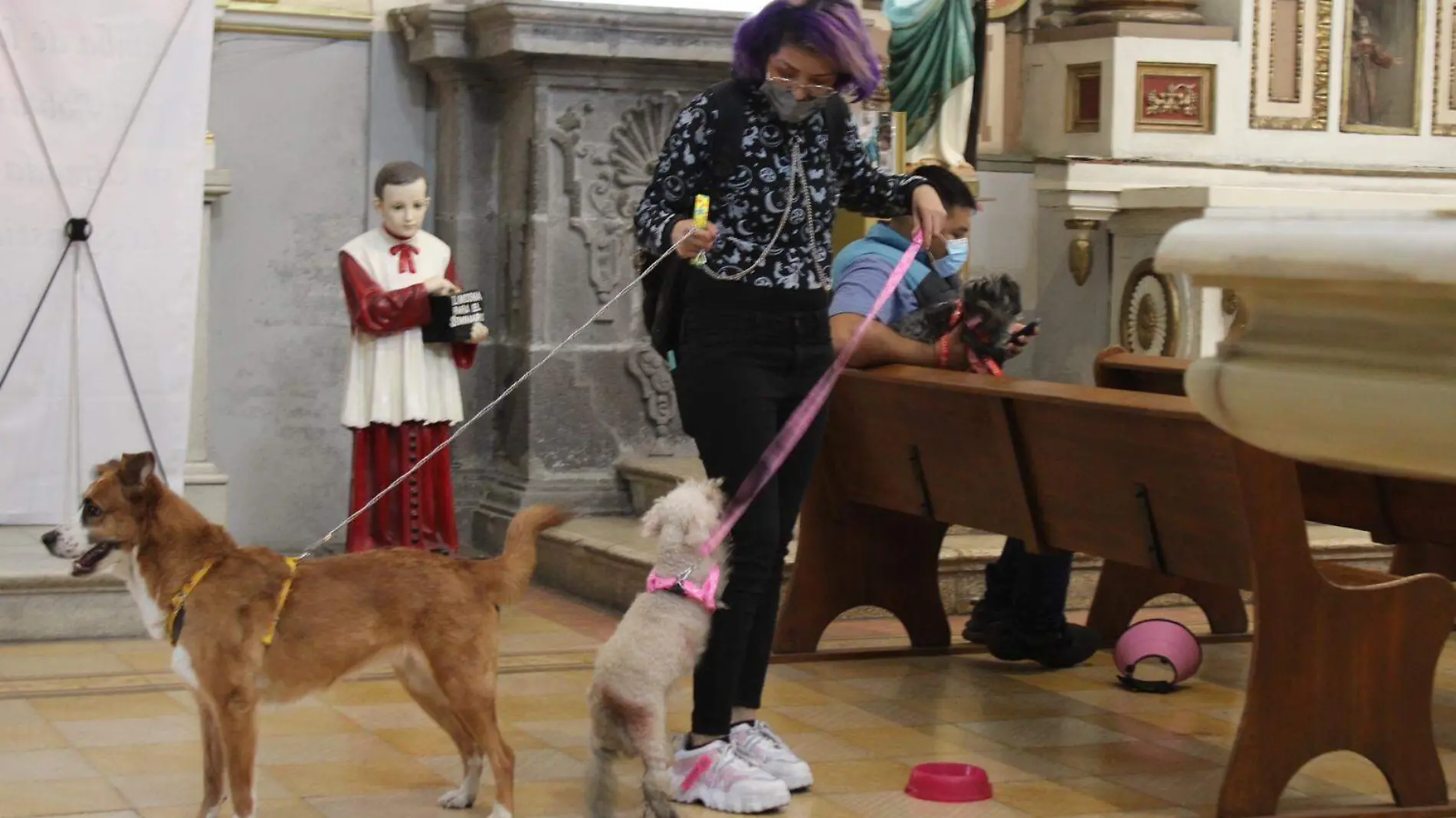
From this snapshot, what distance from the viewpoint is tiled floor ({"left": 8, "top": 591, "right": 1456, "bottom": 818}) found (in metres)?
4.39

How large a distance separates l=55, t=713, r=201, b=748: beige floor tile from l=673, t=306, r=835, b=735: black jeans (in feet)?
4.89

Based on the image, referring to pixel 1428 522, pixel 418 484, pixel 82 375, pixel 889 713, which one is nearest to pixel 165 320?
pixel 82 375

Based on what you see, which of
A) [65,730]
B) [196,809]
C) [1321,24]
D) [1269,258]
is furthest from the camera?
[1321,24]

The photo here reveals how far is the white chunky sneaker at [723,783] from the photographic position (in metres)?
4.21

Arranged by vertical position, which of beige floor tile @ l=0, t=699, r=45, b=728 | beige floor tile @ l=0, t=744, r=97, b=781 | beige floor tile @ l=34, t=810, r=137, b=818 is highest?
beige floor tile @ l=0, t=699, r=45, b=728

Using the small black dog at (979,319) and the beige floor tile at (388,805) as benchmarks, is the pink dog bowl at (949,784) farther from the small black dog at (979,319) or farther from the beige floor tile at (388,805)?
the small black dog at (979,319)

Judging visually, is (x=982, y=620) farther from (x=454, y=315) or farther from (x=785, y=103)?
(x=785, y=103)

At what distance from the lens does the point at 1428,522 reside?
5301 mm

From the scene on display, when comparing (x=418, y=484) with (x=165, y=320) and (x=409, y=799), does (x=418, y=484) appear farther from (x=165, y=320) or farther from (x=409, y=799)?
(x=409, y=799)

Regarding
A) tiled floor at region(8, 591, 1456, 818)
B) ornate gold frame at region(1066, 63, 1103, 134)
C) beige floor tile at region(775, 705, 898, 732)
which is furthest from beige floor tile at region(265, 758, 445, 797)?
ornate gold frame at region(1066, 63, 1103, 134)

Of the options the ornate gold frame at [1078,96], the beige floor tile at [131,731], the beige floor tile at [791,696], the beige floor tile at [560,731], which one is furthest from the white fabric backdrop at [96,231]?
the ornate gold frame at [1078,96]

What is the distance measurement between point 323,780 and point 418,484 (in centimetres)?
199

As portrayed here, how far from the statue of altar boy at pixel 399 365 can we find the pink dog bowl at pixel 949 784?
2.46 m

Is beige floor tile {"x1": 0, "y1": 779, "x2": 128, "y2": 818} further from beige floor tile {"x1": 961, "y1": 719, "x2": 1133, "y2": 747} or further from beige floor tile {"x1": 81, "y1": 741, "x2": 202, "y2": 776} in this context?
beige floor tile {"x1": 961, "y1": 719, "x2": 1133, "y2": 747}
